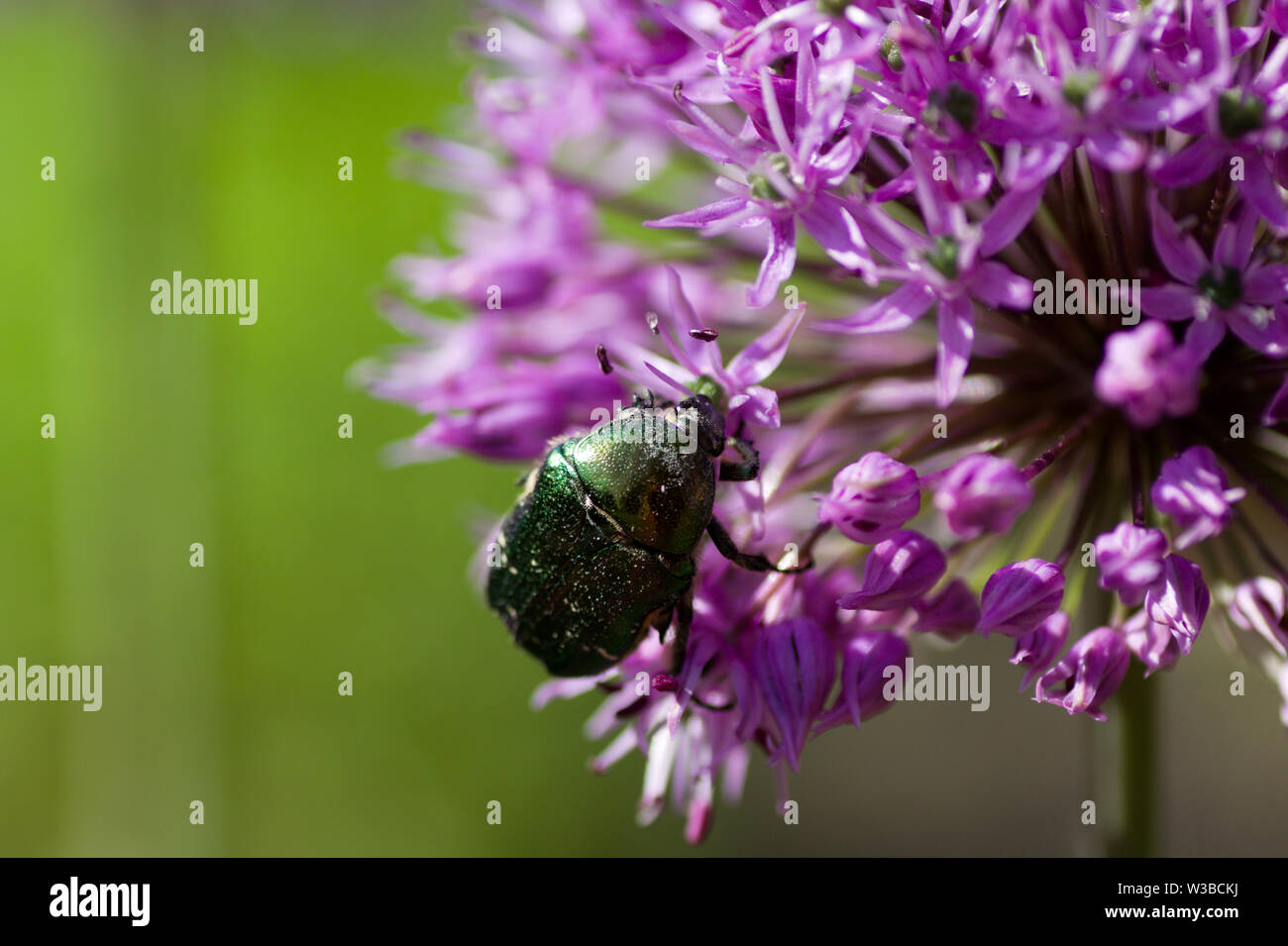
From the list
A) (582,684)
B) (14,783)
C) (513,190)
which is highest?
(513,190)

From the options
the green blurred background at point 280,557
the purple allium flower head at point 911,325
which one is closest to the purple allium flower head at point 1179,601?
the purple allium flower head at point 911,325

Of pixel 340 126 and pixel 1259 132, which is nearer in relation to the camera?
pixel 1259 132

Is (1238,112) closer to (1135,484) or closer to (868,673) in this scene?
(1135,484)

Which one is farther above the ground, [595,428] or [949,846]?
Answer: [595,428]

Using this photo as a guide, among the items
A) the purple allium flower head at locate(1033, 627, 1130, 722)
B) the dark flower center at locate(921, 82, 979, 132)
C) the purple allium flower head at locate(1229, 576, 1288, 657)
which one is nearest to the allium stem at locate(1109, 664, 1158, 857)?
the purple allium flower head at locate(1229, 576, 1288, 657)

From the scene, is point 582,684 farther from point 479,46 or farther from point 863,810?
point 863,810

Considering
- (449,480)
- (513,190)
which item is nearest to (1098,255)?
(513,190)

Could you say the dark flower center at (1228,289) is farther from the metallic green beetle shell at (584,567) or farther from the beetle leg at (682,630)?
the beetle leg at (682,630)

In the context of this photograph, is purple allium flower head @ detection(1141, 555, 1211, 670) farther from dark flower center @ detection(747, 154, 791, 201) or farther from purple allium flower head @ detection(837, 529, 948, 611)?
dark flower center @ detection(747, 154, 791, 201)
